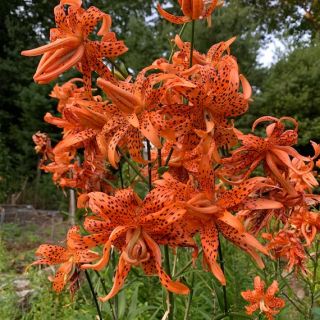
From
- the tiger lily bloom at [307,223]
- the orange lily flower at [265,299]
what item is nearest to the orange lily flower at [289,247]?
the tiger lily bloom at [307,223]

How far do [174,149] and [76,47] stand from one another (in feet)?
0.88

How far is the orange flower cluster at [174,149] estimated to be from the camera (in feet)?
2.52

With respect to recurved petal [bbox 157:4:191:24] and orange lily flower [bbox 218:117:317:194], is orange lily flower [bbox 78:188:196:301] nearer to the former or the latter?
orange lily flower [bbox 218:117:317:194]

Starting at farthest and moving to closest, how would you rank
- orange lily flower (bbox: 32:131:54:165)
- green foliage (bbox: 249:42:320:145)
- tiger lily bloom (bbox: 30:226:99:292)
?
1. green foliage (bbox: 249:42:320:145)
2. orange lily flower (bbox: 32:131:54:165)
3. tiger lily bloom (bbox: 30:226:99:292)

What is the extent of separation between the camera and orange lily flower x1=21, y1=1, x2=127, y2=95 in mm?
873

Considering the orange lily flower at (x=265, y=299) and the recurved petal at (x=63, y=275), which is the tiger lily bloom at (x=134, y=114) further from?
the orange lily flower at (x=265, y=299)

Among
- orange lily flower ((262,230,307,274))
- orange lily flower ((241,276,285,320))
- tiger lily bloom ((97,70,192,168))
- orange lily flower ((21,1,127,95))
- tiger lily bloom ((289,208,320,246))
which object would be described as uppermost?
orange lily flower ((21,1,127,95))

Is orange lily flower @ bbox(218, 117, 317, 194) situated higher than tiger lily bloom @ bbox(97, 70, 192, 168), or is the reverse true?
tiger lily bloom @ bbox(97, 70, 192, 168)

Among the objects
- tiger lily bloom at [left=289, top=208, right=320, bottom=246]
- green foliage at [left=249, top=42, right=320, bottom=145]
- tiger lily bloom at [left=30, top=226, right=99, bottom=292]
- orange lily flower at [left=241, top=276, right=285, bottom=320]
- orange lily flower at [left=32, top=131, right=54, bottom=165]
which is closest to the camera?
tiger lily bloom at [left=30, top=226, right=99, bottom=292]

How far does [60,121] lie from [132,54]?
745cm

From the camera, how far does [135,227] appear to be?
0.77 meters

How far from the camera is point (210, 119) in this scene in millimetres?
844

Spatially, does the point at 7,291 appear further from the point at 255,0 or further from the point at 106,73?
the point at 255,0

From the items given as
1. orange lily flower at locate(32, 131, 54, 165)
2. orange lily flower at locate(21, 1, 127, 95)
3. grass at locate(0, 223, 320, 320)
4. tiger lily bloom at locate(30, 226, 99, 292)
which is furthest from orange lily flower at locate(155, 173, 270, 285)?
orange lily flower at locate(32, 131, 54, 165)
